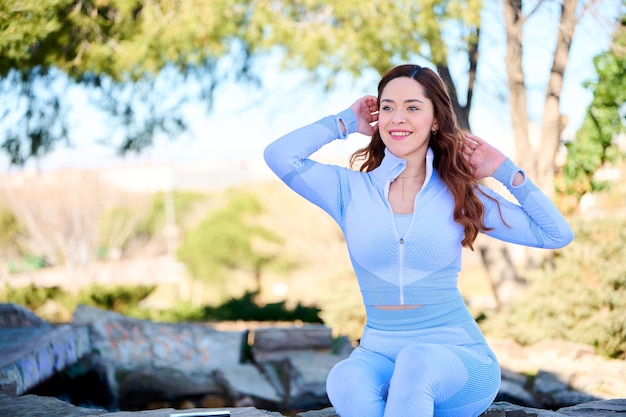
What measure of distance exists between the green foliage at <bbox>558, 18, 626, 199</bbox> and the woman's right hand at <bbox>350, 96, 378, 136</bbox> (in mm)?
4500

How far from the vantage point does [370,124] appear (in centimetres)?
279

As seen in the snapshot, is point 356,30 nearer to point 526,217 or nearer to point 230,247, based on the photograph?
point 526,217

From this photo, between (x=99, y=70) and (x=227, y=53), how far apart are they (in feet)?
5.13

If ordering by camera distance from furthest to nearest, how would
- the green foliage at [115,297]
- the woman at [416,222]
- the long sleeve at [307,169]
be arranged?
the green foliage at [115,297] < the long sleeve at [307,169] < the woman at [416,222]

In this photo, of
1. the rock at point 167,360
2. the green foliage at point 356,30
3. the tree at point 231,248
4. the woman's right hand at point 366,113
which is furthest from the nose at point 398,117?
the tree at point 231,248

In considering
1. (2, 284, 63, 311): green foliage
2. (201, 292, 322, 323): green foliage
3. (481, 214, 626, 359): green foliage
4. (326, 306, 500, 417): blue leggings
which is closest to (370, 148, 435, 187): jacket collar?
(326, 306, 500, 417): blue leggings

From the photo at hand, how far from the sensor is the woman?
7.58 feet

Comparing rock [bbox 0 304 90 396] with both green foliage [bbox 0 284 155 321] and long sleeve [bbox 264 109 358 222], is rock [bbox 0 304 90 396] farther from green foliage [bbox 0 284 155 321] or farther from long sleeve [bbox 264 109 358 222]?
green foliage [bbox 0 284 155 321]

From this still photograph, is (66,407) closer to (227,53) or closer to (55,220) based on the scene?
(227,53)

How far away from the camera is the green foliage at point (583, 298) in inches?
214

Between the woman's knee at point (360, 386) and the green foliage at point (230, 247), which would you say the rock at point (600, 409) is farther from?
the green foliage at point (230, 247)

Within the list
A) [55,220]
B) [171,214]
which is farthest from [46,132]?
[171,214]

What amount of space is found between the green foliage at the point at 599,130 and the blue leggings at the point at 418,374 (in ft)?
16.3

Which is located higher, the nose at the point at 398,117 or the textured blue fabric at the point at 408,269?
the nose at the point at 398,117
